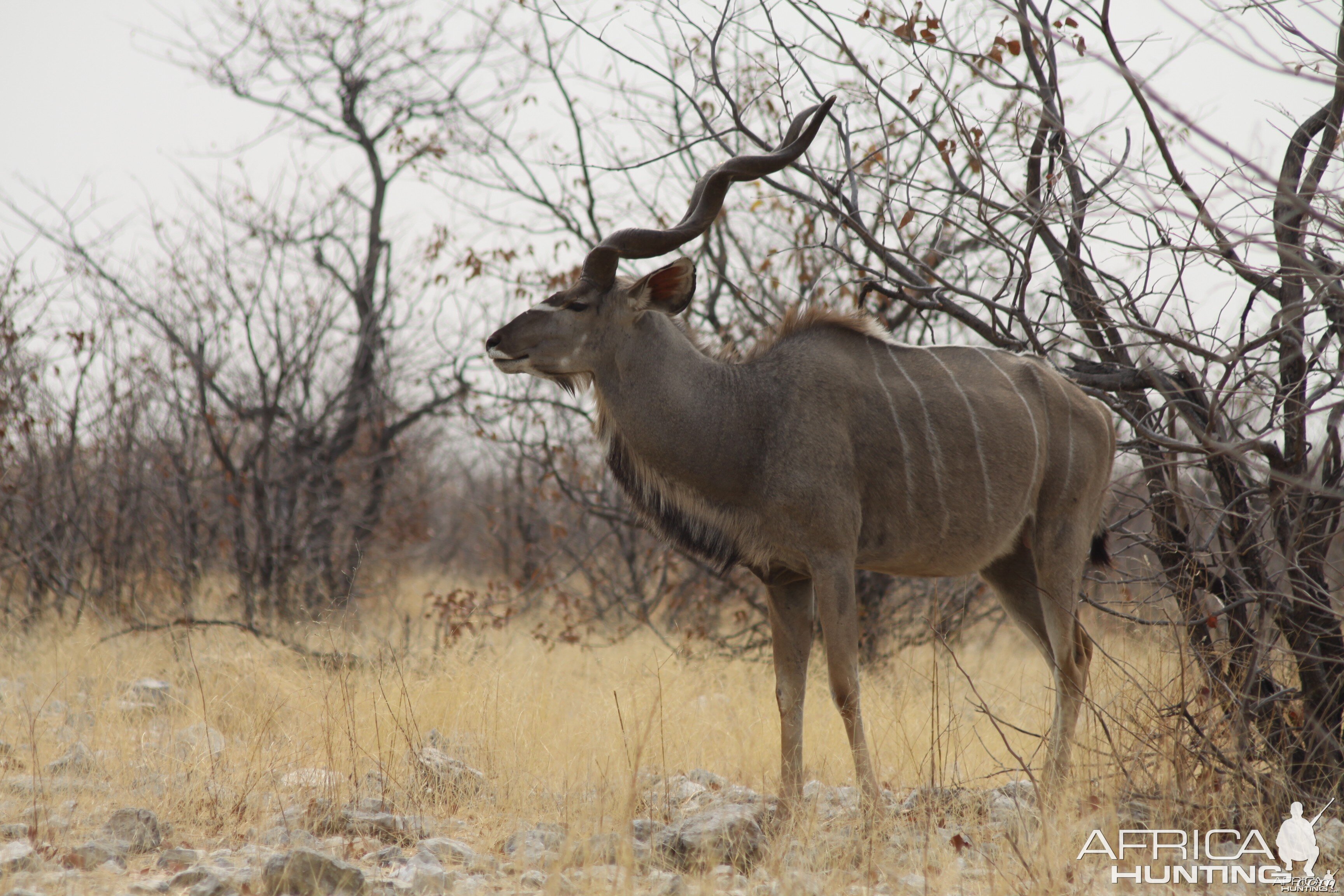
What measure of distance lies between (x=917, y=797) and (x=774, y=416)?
1.61 meters

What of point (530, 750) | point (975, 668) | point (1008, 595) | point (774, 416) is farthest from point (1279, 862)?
point (975, 668)

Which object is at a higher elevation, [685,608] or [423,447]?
[423,447]

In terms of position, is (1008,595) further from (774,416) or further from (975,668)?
(975,668)

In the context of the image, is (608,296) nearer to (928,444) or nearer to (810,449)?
(810,449)

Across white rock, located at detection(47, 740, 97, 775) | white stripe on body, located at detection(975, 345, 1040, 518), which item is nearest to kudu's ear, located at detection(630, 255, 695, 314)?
white stripe on body, located at detection(975, 345, 1040, 518)

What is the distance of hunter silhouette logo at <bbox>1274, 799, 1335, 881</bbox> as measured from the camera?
3363 mm

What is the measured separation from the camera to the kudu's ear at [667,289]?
4.28 m

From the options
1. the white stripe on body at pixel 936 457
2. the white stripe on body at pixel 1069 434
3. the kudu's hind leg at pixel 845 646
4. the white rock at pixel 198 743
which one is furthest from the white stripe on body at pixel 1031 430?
the white rock at pixel 198 743

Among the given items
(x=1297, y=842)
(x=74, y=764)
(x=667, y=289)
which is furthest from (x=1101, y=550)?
(x=74, y=764)

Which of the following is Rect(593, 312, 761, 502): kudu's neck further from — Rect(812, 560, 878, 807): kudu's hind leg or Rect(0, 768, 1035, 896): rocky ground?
Rect(0, 768, 1035, 896): rocky ground

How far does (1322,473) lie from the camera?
404 cm

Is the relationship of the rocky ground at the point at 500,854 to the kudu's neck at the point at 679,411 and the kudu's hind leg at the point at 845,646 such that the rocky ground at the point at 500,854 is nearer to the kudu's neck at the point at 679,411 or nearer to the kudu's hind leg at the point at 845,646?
the kudu's hind leg at the point at 845,646

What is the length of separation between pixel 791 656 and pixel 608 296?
161cm

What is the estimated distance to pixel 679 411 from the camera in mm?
4180
